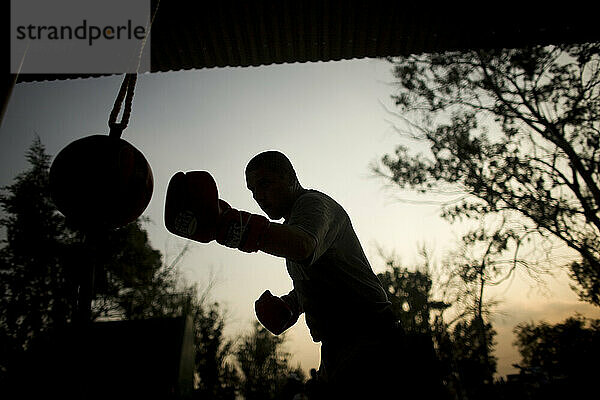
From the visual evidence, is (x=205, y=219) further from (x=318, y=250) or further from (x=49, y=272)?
(x=49, y=272)

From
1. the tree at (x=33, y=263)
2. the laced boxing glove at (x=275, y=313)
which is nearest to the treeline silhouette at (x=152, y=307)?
the tree at (x=33, y=263)

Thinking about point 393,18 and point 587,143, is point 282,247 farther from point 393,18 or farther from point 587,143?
point 587,143

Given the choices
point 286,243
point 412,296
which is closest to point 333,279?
point 286,243

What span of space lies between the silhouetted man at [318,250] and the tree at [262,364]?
30.9m

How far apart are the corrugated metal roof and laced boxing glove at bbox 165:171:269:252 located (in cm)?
242

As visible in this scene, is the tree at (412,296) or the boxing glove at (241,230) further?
the tree at (412,296)

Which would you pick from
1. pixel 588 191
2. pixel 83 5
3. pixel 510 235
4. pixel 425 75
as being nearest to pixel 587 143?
pixel 588 191

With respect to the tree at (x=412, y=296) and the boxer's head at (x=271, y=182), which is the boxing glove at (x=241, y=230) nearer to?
the boxer's head at (x=271, y=182)

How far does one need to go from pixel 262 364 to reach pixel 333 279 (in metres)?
33.1

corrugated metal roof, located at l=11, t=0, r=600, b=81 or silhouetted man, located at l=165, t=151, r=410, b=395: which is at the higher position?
corrugated metal roof, located at l=11, t=0, r=600, b=81

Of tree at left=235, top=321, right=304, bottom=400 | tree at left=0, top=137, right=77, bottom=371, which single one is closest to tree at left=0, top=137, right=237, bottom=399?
tree at left=0, top=137, right=77, bottom=371

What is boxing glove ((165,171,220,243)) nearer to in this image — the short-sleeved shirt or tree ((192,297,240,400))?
the short-sleeved shirt

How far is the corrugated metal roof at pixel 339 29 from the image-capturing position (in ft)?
11.4

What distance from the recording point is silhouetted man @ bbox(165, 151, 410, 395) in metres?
1.87
